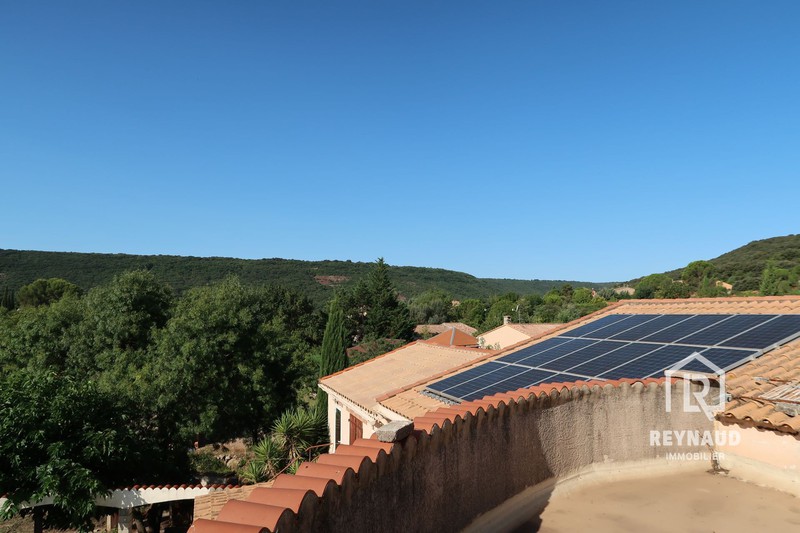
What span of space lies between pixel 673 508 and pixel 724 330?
506cm

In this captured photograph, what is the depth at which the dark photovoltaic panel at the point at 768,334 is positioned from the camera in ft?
27.5

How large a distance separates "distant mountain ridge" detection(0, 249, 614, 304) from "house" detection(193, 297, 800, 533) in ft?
176

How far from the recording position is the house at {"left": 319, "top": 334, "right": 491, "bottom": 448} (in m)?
14.0

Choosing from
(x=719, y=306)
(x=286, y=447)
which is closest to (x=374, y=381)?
(x=286, y=447)

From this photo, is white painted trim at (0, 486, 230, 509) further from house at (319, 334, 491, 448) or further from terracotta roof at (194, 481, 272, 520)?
house at (319, 334, 491, 448)

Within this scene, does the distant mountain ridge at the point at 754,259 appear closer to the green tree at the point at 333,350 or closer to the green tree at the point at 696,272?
the green tree at the point at 696,272

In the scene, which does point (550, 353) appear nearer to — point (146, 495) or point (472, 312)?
point (146, 495)

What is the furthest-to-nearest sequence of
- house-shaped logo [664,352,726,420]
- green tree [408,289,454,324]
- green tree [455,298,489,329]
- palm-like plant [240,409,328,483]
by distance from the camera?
green tree [408,289,454,324], green tree [455,298,489,329], palm-like plant [240,409,328,483], house-shaped logo [664,352,726,420]

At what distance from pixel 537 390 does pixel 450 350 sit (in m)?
12.7

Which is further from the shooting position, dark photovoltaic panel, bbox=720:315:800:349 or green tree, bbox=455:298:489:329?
green tree, bbox=455:298:489:329

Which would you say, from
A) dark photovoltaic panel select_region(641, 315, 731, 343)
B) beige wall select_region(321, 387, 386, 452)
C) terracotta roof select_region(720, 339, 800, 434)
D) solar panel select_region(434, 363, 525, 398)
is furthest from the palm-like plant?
terracotta roof select_region(720, 339, 800, 434)

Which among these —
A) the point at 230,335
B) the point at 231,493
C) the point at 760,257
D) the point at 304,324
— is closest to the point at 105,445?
the point at 231,493

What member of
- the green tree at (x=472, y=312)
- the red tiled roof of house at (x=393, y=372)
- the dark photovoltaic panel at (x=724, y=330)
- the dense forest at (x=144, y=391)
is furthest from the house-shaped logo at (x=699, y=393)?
the green tree at (x=472, y=312)

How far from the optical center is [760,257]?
8100 centimetres
